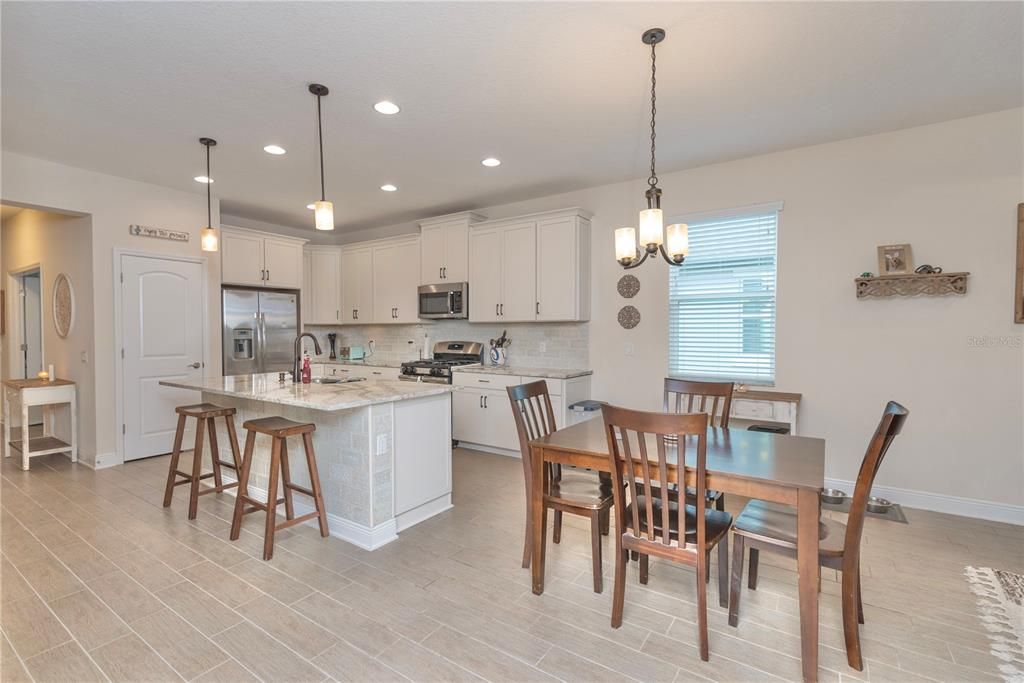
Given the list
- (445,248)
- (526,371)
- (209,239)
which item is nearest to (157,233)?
(209,239)

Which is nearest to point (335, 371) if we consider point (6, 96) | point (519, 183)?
point (519, 183)

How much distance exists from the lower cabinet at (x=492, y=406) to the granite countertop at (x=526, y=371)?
0.12 ft

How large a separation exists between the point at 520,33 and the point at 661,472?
211cm

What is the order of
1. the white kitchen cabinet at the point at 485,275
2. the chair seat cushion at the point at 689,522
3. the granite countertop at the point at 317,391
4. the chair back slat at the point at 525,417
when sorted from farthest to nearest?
the white kitchen cabinet at the point at 485,275, the granite countertop at the point at 317,391, the chair back slat at the point at 525,417, the chair seat cushion at the point at 689,522

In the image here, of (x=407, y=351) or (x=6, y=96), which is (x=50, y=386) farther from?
(x=407, y=351)

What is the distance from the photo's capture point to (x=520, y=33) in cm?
228

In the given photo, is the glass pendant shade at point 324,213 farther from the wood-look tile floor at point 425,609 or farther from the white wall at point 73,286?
the white wall at point 73,286

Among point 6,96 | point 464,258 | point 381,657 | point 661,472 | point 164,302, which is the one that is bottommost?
point 381,657

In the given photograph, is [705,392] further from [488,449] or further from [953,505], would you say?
[488,449]

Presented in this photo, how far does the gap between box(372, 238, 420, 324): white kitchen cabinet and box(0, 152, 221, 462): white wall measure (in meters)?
1.99

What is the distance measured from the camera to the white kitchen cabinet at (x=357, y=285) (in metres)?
6.30

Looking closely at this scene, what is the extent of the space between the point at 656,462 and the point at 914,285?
9.09 ft

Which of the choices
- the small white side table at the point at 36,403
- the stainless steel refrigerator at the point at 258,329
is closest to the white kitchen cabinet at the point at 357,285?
the stainless steel refrigerator at the point at 258,329

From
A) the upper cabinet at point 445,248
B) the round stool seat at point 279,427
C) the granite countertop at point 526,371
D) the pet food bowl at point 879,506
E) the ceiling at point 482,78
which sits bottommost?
the pet food bowl at point 879,506
